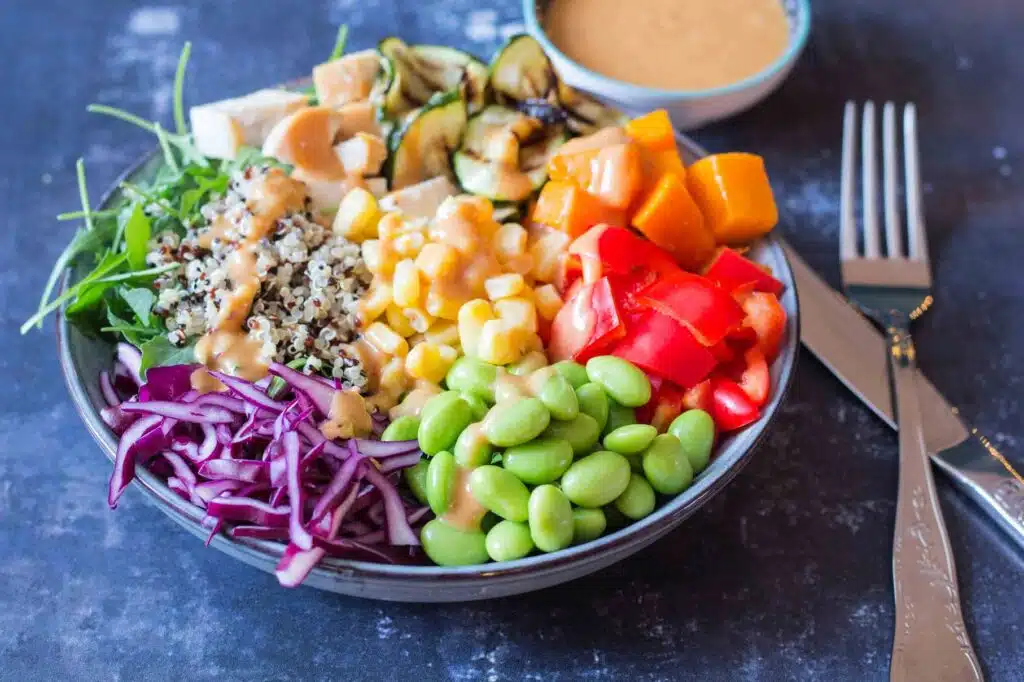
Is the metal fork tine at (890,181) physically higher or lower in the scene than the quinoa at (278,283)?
lower

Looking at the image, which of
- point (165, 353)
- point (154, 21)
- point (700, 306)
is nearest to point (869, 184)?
Answer: point (700, 306)

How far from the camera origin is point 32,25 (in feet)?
10.7

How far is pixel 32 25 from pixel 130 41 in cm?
38

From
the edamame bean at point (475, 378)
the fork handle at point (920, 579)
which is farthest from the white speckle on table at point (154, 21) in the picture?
the fork handle at point (920, 579)

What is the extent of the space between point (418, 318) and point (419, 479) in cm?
42

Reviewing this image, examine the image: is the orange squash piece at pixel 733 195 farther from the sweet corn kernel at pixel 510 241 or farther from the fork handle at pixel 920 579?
the fork handle at pixel 920 579

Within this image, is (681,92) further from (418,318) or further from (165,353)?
(165,353)

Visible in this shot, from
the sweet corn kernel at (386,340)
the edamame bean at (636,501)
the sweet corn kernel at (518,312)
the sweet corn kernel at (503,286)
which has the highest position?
the sweet corn kernel at (503,286)

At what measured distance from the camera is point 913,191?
263 cm

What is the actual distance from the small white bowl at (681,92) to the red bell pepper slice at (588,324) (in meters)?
0.81

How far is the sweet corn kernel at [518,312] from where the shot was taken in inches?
79.7

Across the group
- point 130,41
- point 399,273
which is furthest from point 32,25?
point 399,273

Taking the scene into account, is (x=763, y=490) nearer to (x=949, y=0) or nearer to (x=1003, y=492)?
(x=1003, y=492)

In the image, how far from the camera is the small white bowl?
2.60 meters
